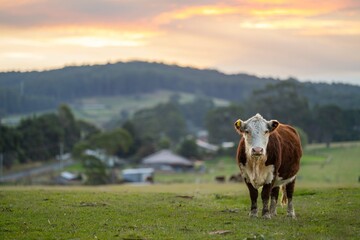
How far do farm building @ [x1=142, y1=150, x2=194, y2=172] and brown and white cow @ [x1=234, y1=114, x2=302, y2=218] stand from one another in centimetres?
9063

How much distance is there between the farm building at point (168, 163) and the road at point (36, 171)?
42.3ft

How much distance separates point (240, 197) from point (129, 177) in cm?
6560

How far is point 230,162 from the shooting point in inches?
4503

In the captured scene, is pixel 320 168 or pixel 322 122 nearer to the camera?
pixel 320 168

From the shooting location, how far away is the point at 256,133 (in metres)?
17.9

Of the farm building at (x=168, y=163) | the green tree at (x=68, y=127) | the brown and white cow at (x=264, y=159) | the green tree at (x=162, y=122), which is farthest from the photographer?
the green tree at (x=162, y=122)

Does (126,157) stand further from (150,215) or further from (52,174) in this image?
(150,215)

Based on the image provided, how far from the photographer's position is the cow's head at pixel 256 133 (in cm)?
1770

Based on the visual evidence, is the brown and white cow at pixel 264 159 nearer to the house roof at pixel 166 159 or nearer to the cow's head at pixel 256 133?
the cow's head at pixel 256 133

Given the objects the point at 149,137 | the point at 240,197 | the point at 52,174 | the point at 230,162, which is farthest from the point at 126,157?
the point at 240,197

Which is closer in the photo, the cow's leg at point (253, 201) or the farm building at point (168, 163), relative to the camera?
the cow's leg at point (253, 201)

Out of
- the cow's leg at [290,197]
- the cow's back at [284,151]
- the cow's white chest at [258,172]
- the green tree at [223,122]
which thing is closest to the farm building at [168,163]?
the green tree at [223,122]

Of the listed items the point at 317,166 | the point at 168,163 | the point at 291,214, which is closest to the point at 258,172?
the point at 291,214

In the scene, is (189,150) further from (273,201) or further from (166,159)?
(273,201)
